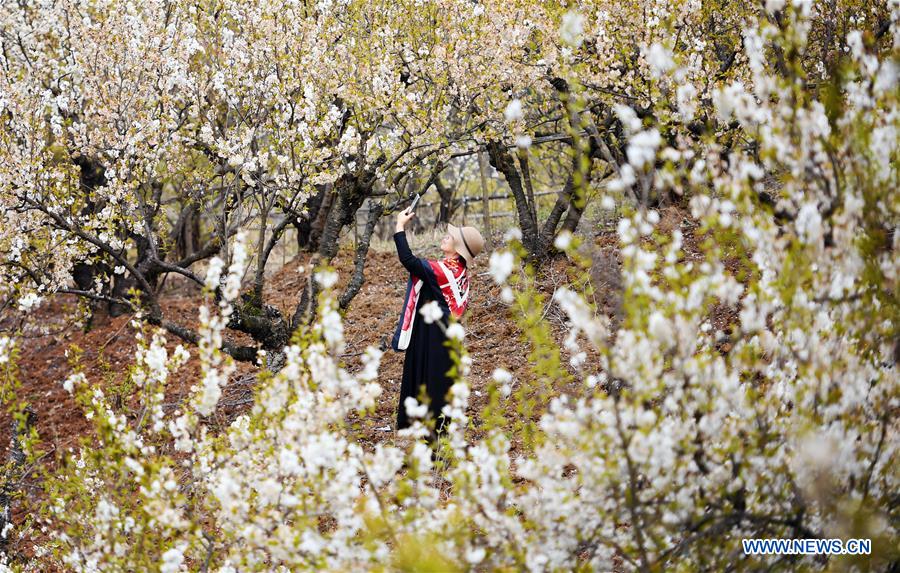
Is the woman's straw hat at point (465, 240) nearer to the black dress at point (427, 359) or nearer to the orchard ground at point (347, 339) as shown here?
the black dress at point (427, 359)

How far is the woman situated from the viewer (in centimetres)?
607

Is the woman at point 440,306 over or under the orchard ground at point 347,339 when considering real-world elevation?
under

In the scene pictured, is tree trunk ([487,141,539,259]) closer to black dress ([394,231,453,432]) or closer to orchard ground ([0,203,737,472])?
orchard ground ([0,203,737,472])

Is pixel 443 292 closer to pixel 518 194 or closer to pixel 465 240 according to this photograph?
pixel 465 240

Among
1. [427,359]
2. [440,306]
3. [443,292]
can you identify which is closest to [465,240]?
[443,292]

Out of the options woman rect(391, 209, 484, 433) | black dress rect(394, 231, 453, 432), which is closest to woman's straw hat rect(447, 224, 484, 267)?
woman rect(391, 209, 484, 433)

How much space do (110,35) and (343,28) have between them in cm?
260

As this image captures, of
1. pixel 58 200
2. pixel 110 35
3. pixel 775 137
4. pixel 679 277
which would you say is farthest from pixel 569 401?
pixel 110 35

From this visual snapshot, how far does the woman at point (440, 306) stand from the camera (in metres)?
6.07

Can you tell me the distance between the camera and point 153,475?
11.1 ft

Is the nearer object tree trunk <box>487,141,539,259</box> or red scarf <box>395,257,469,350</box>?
red scarf <box>395,257,469,350</box>

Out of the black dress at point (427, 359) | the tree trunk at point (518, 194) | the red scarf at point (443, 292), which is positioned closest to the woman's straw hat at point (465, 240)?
the red scarf at point (443, 292)

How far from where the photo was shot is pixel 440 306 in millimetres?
6023

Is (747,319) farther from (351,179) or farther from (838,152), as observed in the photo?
(351,179)
